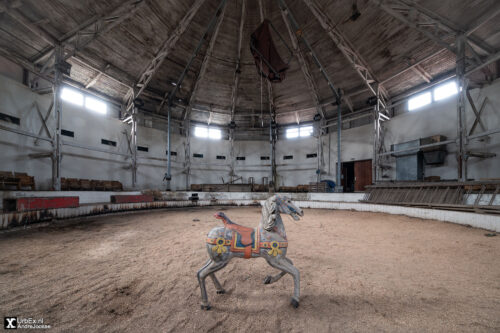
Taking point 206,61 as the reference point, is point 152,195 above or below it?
below

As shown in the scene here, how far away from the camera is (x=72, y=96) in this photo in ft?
42.4

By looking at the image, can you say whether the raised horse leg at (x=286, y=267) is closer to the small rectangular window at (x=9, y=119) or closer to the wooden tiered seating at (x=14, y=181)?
the wooden tiered seating at (x=14, y=181)

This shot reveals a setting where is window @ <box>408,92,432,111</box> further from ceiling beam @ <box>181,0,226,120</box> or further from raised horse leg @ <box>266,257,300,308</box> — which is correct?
raised horse leg @ <box>266,257,300,308</box>

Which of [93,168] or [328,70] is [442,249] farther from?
[93,168]

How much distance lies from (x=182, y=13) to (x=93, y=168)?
42.6ft

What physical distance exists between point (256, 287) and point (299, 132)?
20066 millimetres

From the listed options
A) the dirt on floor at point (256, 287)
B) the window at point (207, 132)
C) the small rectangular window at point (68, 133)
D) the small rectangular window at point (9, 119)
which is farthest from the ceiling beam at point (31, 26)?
the window at point (207, 132)

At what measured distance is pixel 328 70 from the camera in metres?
15.9

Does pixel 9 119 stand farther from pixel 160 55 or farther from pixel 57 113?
pixel 160 55

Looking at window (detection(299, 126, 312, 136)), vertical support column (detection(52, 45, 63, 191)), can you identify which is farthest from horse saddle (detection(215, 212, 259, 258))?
window (detection(299, 126, 312, 136))

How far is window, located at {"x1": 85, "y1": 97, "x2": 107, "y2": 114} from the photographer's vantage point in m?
13.8

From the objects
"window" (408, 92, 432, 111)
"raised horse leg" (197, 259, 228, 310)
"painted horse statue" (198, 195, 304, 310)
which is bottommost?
"raised horse leg" (197, 259, 228, 310)

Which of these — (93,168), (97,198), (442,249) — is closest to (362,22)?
(442,249)

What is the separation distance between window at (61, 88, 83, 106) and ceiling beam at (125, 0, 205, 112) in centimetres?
301
